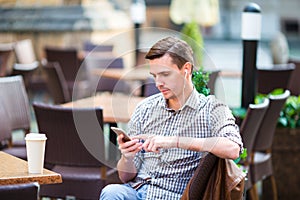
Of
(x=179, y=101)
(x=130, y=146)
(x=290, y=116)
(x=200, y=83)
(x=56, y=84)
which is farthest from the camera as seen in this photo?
(x=56, y=84)

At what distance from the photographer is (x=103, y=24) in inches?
473

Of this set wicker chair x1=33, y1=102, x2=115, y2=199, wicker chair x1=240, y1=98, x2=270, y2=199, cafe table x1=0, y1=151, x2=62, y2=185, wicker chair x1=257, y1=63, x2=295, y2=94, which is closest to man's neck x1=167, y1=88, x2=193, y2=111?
cafe table x1=0, y1=151, x2=62, y2=185

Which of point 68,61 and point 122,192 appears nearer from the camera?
point 122,192

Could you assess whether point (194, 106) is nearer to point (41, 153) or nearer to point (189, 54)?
point (189, 54)

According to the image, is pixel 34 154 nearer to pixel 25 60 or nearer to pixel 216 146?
pixel 216 146

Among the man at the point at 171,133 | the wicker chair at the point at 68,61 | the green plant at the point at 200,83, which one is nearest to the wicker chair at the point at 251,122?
the green plant at the point at 200,83

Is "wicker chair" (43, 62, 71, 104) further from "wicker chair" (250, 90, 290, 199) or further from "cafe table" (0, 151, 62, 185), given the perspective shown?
"cafe table" (0, 151, 62, 185)

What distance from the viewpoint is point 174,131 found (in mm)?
3496

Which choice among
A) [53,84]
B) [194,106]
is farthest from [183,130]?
[53,84]

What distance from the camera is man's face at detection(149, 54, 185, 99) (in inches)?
133

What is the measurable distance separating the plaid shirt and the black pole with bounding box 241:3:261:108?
1989mm

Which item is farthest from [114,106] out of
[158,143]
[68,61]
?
[68,61]

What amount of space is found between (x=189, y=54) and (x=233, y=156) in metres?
0.51

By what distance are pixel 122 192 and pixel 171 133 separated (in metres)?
0.34
